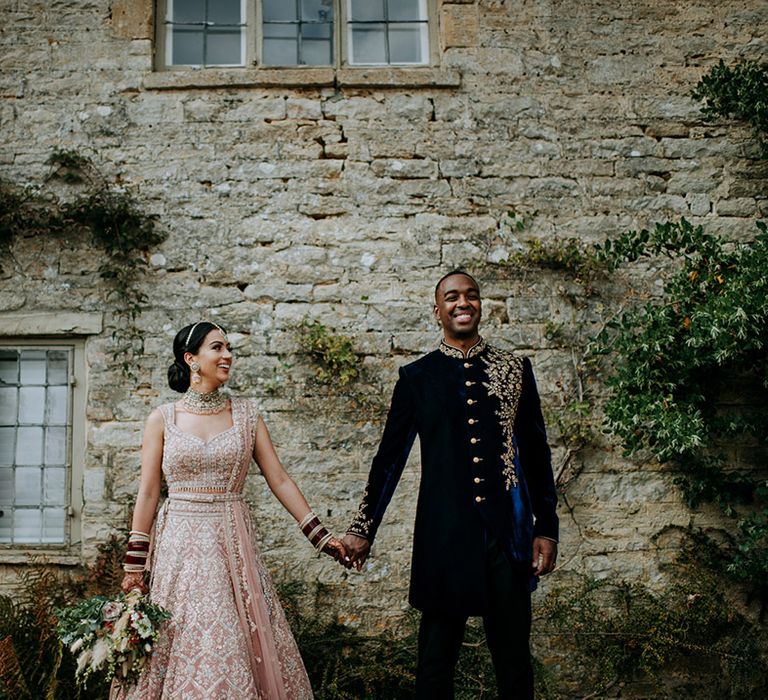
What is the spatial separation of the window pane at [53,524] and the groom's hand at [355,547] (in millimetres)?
2365

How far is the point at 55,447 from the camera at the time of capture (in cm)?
491

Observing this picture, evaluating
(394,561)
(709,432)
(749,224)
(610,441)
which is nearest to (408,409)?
(394,561)

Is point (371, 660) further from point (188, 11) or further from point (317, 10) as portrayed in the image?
point (188, 11)

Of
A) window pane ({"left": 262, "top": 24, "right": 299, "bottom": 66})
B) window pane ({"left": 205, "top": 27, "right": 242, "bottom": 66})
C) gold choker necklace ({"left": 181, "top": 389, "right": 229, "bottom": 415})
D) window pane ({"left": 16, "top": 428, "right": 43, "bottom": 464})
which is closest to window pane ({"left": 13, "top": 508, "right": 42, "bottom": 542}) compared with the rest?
window pane ({"left": 16, "top": 428, "right": 43, "bottom": 464})

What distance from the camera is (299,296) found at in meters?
4.88

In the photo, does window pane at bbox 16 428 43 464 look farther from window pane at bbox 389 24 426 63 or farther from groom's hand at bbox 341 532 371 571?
window pane at bbox 389 24 426 63

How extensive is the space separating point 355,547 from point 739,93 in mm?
3728

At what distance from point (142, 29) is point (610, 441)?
405cm

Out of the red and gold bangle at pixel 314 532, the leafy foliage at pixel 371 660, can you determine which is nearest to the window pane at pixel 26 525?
the leafy foliage at pixel 371 660

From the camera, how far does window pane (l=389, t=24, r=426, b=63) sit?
527cm

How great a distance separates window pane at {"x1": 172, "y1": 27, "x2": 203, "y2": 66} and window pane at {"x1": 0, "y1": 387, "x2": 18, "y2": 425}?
2435 mm

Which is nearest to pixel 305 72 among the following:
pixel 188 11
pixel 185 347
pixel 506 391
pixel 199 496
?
pixel 188 11

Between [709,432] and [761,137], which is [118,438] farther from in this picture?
[761,137]

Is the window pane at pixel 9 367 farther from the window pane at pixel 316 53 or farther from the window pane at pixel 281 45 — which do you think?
the window pane at pixel 316 53
